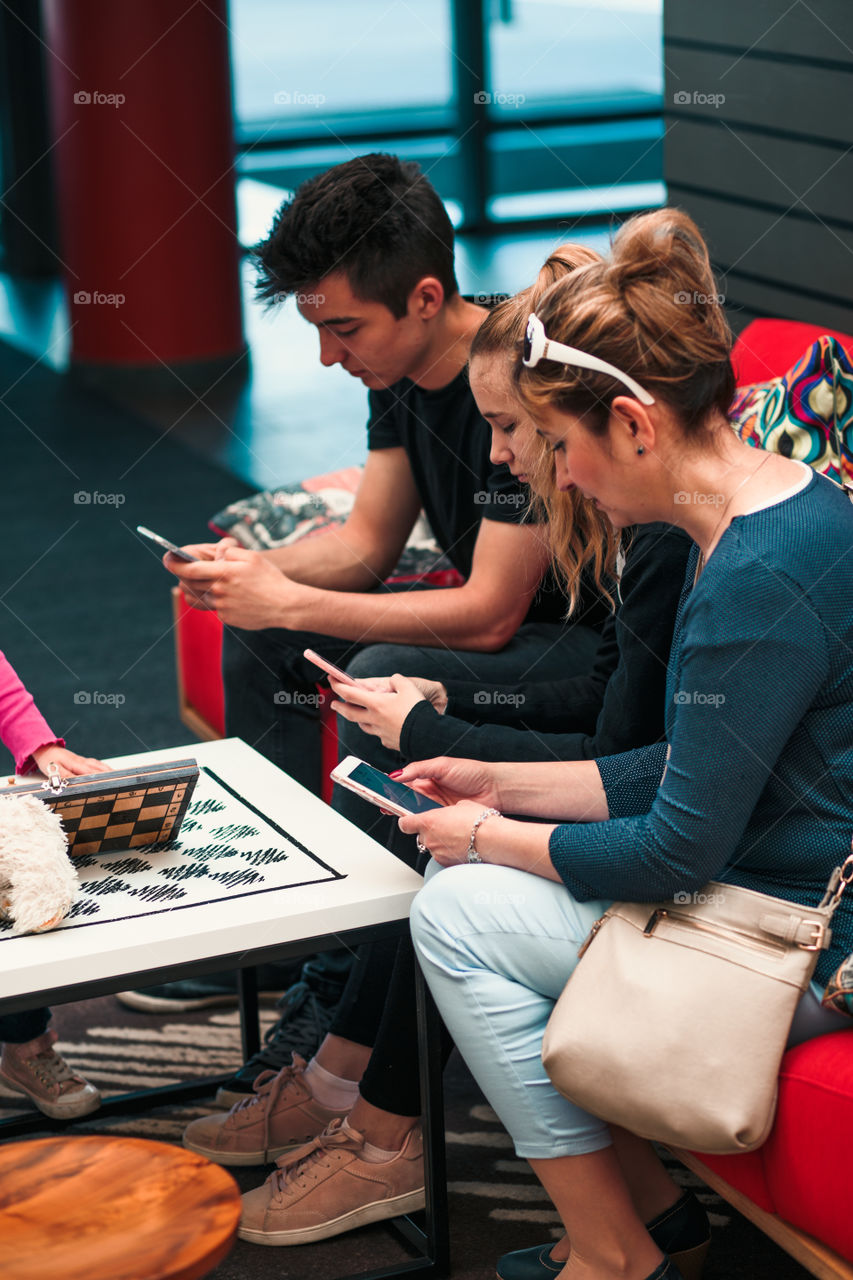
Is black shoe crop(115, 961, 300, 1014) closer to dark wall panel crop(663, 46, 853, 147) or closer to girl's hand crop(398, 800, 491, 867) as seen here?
girl's hand crop(398, 800, 491, 867)

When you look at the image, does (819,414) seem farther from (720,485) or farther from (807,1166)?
(807,1166)

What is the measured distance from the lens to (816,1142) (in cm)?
140

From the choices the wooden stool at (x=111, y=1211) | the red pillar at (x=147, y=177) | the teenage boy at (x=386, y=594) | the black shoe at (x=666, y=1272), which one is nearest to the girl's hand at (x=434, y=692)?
the teenage boy at (x=386, y=594)

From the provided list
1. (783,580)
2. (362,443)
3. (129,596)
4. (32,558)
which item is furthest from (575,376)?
(362,443)

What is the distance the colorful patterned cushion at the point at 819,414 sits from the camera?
216 centimetres

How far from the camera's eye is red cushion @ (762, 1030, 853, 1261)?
1.38 metres

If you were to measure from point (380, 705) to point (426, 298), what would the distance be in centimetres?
78

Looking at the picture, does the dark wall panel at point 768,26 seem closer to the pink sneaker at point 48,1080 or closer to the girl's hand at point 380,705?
the girl's hand at point 380,705

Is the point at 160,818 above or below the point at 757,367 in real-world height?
below

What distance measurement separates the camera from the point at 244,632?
99.7 inches

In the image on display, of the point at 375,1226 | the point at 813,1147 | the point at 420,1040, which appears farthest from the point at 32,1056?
the point at 813,1147

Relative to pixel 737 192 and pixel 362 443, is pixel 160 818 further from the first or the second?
pixel 362 443

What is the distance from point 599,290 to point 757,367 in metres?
1.18

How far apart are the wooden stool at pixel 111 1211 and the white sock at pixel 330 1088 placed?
2.47ft
